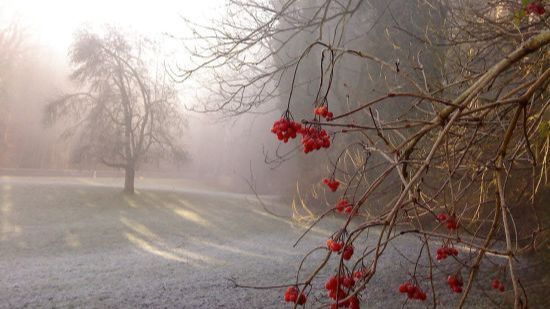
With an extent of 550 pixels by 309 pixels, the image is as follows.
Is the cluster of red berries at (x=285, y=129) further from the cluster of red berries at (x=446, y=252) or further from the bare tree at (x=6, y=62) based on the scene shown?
the bare tree at (x=6, y=62)

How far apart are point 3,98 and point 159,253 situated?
68.5ft

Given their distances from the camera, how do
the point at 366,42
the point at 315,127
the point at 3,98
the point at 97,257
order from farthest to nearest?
the point at 3,98 < the point at 366,42 < the point at 97,257 < the point at 315,127

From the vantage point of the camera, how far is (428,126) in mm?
1646

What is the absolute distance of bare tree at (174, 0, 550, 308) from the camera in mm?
→ 1558

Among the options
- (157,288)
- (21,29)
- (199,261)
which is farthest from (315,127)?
(21,29)

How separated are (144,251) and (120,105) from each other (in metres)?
7.80

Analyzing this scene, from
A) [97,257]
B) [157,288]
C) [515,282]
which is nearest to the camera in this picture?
[515,282]

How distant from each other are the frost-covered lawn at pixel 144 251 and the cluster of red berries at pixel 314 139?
4.21 meters

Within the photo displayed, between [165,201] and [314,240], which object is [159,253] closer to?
[314,240]

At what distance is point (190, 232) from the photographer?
1212 centimetres

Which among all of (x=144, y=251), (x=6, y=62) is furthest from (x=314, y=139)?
(x=6, y=62)

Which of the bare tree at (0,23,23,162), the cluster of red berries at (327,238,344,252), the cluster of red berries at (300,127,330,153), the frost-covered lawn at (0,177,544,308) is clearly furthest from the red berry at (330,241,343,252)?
the bare tree at (0,23,23,162)

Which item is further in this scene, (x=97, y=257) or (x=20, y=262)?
(x=97, y=257)

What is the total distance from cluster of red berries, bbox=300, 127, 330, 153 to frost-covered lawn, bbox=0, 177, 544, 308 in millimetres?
4213
